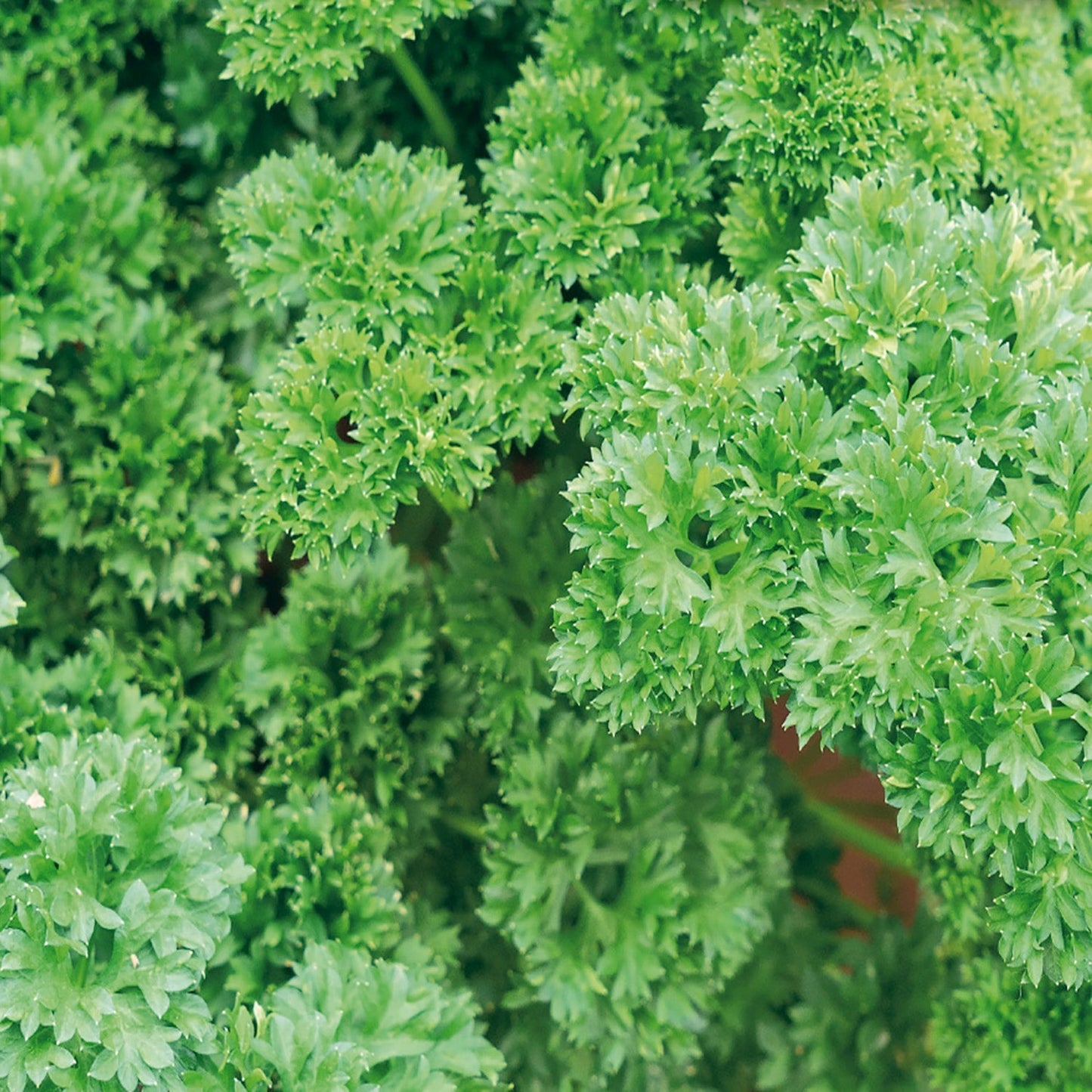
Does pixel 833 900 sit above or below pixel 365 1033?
below

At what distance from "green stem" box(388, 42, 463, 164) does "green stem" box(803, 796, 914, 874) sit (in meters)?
1.31

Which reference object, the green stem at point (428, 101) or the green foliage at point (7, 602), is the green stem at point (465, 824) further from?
the green stem at point (428, 101)

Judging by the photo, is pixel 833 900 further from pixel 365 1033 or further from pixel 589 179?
pixel 589 179

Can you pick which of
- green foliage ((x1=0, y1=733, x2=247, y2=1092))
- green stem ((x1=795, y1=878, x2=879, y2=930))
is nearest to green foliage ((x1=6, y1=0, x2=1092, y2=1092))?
green foliage ((x1=0, y1=733, x2=247, y2=1092))

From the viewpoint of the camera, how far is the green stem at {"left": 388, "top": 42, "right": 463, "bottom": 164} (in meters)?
1.73

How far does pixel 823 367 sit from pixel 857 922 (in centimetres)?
129

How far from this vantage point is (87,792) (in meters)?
1.32

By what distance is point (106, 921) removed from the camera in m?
1.25

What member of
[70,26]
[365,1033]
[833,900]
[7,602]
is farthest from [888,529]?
[70,26]

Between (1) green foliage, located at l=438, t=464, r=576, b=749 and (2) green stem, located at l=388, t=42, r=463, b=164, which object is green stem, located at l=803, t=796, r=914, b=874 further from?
(2) green stem, located at l=388, t=42, r=463, b=164

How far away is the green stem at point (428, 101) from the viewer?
173 centimetres

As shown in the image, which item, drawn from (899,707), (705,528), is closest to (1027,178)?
(705,528)

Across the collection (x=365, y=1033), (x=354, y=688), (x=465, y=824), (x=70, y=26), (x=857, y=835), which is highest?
(x=70, y=26)

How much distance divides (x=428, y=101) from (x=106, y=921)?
124cm
